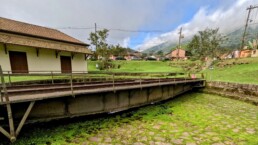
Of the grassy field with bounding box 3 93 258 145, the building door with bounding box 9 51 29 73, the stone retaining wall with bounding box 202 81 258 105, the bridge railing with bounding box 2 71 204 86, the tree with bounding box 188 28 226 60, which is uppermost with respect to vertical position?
the tree with bounding box 188 28 226 60

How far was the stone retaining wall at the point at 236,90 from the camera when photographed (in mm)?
10133

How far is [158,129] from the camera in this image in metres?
6.17

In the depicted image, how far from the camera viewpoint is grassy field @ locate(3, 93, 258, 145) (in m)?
5.22

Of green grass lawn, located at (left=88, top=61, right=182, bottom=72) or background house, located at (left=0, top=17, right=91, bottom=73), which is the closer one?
background house, located at (left=0, top=17, right=91, bottom=73)

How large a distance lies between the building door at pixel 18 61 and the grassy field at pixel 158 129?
420 inches

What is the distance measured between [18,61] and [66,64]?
4807 mm

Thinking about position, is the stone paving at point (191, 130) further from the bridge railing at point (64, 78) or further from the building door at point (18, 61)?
the building door at point (18, 61)

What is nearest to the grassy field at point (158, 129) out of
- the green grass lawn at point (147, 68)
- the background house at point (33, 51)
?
the background house at point (33, 51)

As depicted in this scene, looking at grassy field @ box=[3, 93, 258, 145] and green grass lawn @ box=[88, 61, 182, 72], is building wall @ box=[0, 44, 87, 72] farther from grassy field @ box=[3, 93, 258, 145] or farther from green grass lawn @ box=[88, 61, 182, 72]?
green grass lawn @ box=[88, 61, 182, 72]

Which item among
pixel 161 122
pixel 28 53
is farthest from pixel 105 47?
pixel 161 122

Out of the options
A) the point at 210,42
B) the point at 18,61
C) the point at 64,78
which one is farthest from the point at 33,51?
the point at 210,42

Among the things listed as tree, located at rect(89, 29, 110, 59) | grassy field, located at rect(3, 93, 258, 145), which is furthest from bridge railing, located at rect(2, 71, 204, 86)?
tree, located at rect(89, 29, 110, 59)

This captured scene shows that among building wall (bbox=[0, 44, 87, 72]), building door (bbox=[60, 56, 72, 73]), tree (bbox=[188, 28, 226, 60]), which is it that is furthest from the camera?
tree (bbox=[188, 28, 226, 60])

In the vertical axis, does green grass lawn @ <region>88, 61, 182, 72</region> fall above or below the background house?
below
